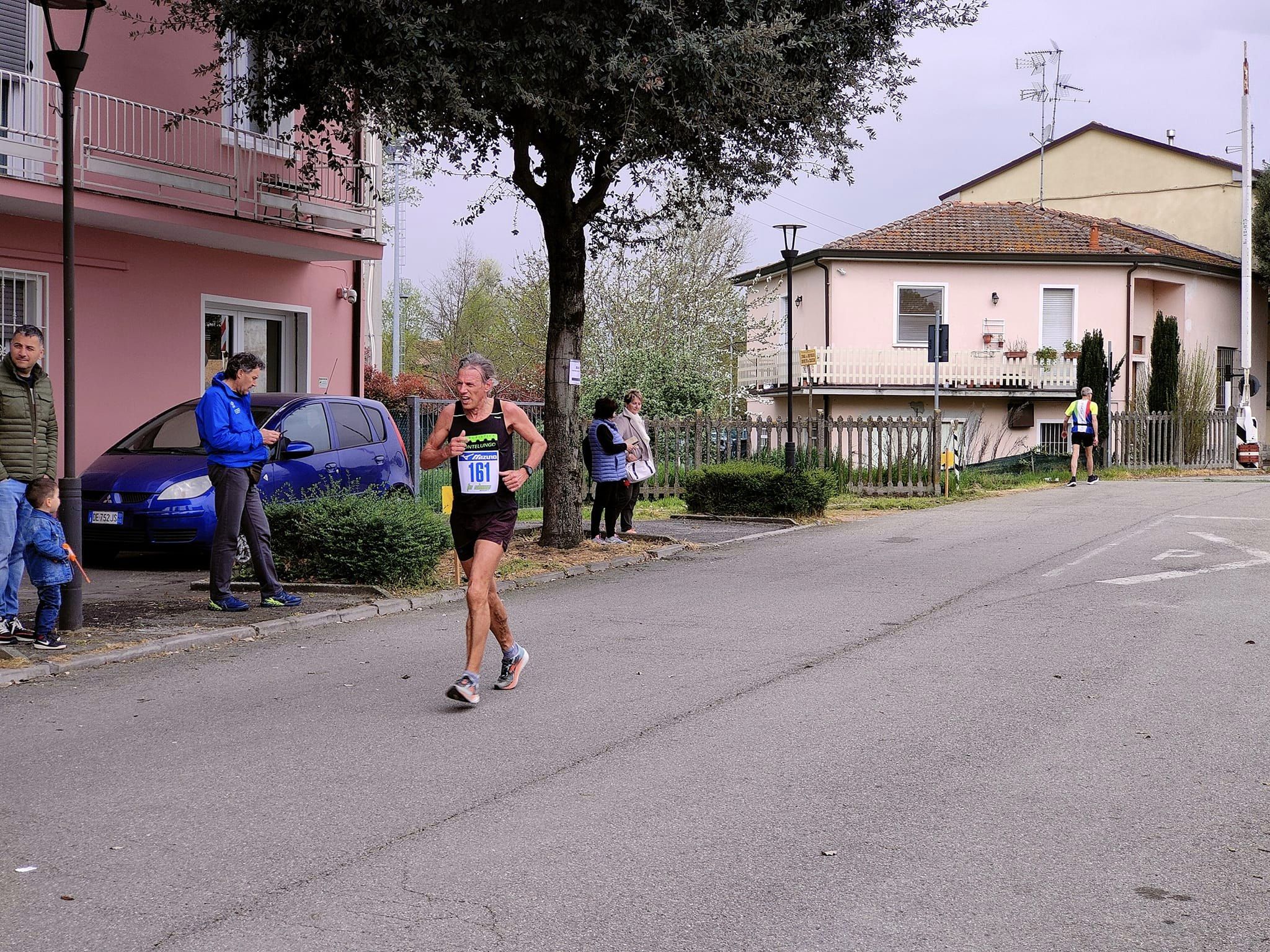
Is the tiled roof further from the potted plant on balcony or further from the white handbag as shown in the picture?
the white handbag

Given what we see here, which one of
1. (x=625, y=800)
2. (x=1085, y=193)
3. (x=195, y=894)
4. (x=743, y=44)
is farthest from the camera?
(x=1085, y=193)

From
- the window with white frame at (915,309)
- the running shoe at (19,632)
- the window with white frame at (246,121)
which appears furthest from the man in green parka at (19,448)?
the window with white frame at (915,309)

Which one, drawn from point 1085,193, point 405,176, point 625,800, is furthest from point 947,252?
point 625,800

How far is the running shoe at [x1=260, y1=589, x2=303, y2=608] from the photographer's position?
34.5 feet

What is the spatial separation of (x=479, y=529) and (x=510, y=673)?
847 mm

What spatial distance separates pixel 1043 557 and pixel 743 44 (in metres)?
6.24

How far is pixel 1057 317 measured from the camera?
120 ft

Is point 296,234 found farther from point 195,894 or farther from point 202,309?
point 195,894

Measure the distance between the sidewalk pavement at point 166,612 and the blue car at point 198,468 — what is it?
1.46 feet

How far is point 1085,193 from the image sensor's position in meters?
44.9

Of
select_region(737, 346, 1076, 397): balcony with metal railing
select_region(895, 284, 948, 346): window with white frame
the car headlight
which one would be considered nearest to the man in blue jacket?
the car headlight

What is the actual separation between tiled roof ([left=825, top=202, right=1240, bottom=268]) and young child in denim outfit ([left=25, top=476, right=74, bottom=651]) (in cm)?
2884

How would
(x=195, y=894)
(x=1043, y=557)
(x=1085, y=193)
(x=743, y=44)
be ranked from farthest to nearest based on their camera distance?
(x=1085, y=193)
(x=1043, y=557)
(x=743, y=44)
(x=195, y=894)

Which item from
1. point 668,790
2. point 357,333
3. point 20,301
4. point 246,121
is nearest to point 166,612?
point 668,790
